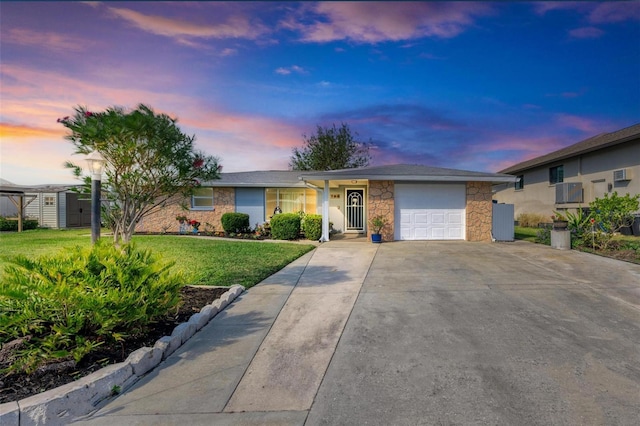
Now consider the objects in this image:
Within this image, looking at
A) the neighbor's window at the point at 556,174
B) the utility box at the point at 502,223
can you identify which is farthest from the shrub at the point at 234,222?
the neighbor's window at the point at 556,174

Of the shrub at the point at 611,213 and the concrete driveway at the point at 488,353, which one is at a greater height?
the shrub at the point at 611,213

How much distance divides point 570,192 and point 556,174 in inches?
116

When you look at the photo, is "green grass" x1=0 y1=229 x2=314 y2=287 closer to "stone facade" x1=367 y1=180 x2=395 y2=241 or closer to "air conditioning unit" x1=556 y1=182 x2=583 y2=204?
"stone facade" x1=367 y1=180 x2=395 y2=241

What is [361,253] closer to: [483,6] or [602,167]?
[483,6]

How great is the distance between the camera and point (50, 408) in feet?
8.14

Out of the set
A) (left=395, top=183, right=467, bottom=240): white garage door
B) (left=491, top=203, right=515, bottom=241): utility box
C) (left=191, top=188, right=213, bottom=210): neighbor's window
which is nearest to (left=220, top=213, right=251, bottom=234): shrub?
(left=191, top=188, right=213, bottom=210): neighbor's window

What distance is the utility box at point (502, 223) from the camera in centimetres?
1366

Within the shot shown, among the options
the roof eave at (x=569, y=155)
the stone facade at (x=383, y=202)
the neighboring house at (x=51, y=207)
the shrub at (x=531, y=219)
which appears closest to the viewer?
the stone facade at (x=383, y=202)

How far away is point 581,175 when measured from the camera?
1820 centimetres

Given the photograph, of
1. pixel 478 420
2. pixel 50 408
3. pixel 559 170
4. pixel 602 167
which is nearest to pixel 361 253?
pixel 478 420

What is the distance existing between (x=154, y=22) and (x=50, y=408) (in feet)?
11.1

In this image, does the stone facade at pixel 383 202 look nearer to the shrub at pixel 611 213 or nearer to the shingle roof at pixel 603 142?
the shrub at pixel 611 213

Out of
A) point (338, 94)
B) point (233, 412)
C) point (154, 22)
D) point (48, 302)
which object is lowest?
point (233, 412)

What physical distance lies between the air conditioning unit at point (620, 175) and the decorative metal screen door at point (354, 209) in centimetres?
1157
